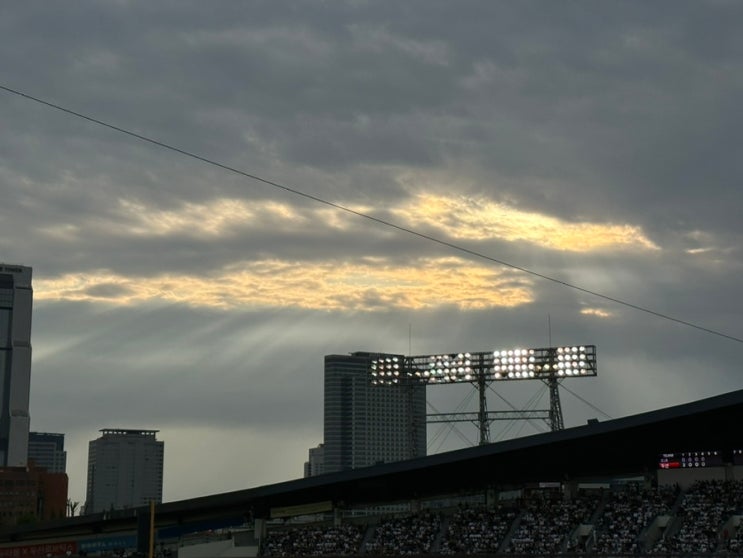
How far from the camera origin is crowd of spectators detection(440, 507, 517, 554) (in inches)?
2717

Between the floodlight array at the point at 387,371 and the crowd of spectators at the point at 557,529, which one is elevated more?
the floodlight array at the point at 387,371

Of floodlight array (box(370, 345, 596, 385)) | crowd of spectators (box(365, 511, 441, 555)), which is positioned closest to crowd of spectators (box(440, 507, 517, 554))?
crowd of spectators (box(365, 511, 441, 555))

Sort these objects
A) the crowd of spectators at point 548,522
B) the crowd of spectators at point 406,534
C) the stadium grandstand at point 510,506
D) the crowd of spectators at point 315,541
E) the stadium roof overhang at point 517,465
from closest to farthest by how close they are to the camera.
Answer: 1. the stadium grandstand at point 510,506
2. the stadium roof overhang at point 517,465
3. the crowd of spectators at point 548,522
4. the crowd of spectators at point 406,534
5. the crowd of spectators at point 315,541

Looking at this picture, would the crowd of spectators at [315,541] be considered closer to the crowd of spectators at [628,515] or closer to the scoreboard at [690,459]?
the crowd of spectators at [628,515]

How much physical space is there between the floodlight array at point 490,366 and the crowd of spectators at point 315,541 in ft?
95.7

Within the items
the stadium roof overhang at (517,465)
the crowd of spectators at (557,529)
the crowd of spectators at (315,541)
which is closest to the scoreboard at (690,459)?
the stadium roof overhang at (517,465)

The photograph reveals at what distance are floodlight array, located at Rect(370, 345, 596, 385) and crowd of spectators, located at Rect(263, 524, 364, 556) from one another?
2917 centimetres

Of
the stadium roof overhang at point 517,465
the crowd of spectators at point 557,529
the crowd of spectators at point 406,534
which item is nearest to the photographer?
the crowd of spectators at point 557,529

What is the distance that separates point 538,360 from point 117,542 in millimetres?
40447

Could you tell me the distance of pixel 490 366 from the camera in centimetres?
10119

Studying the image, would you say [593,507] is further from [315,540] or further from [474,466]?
[315,540]

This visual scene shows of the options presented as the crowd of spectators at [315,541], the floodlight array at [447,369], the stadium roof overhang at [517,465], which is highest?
the floodlight array at [447,369]

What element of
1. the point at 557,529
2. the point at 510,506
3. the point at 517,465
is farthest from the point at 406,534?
the point at 557,529

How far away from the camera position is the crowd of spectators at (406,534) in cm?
7131
